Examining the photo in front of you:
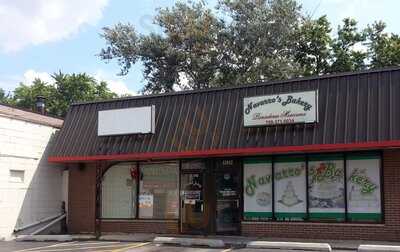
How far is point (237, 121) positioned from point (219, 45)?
21.7m

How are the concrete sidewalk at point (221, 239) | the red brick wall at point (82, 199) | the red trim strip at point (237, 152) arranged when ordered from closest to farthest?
the red trim strip at point (237, 152), the concrete sidewalk at point (221, 239), the red brick wall at point (82, 199)

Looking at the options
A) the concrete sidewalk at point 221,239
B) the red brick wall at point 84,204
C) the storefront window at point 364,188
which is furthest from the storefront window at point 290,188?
the red brick wall at point 84,204

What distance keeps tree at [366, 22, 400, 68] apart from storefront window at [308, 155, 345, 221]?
19779 millimetres

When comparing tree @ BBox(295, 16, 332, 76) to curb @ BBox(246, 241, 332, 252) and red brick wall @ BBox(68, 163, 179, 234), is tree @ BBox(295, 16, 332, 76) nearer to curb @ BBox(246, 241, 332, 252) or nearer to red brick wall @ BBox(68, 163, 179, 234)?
red brick wall @ BBox(68, 163, 179, 234)

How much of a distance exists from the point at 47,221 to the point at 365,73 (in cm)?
1338

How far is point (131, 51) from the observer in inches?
1702

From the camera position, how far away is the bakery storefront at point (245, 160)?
1762 centimetres

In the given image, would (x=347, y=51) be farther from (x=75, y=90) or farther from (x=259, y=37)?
(x=75, y=90)

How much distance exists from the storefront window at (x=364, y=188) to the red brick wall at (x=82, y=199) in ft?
32.6

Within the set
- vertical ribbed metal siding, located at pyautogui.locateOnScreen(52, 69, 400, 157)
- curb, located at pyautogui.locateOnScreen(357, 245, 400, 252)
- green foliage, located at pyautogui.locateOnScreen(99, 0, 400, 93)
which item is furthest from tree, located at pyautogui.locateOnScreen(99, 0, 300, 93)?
curb, located at pyautogui.locateOnScreen(357, 245, 400, 252)

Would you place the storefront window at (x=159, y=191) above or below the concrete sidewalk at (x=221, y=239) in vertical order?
above

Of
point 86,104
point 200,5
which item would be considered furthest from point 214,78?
point 86,104

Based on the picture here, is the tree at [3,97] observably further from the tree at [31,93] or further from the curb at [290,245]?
the curb at [290,245]

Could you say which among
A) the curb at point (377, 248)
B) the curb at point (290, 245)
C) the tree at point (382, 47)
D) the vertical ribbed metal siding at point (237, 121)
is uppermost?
the tree at point (382, 47)
